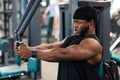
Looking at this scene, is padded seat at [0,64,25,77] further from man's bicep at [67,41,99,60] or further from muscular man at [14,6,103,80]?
man's bicep at [67,41,99,60]

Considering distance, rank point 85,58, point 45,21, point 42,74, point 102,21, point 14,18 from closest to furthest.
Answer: point 85,58
point 102,21
point 42,74
point 14,18
point 45,21

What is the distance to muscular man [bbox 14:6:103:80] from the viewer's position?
2.55 metres

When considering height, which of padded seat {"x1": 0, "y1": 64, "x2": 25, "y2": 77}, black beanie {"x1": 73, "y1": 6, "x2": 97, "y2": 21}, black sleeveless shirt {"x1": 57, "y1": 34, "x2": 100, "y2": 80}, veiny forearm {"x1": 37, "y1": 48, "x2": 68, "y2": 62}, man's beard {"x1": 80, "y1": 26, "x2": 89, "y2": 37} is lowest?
padded seat {"x1": 0, "y1": 64, "x2": 25, "y2": 77}

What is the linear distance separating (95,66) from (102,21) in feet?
3.51

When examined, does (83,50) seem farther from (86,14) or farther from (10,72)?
(10,72)

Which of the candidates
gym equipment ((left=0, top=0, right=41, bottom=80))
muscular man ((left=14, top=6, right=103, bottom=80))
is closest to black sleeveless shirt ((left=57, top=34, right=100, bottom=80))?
muscular man ((left=14, top=6, right=103, bottom=80))

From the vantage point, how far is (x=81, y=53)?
2539mm

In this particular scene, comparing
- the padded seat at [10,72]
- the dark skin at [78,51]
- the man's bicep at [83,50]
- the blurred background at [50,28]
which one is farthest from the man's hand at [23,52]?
the padded seat at [10,72]

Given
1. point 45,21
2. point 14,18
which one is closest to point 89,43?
point 14,18

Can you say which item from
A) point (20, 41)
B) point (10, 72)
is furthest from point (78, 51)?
point (10, 72)

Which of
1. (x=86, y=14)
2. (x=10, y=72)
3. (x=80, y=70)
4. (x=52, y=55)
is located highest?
(x=86, y=14)

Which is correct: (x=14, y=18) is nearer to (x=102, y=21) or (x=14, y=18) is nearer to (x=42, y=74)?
(x=42, y=74)

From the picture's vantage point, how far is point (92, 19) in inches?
103

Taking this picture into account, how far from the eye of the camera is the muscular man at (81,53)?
2555mm
